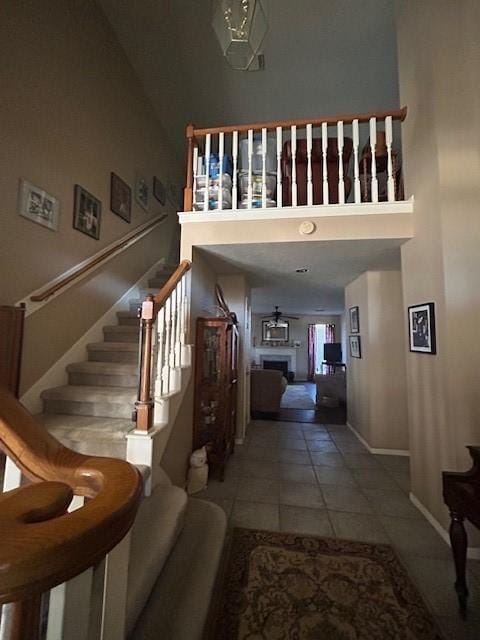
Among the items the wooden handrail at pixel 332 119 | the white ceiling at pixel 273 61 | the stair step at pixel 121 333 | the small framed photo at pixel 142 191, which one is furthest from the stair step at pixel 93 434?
the white ceiling at pixel 273 61

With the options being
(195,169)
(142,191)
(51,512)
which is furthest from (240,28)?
(142,191)

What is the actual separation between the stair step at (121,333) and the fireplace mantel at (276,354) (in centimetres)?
745

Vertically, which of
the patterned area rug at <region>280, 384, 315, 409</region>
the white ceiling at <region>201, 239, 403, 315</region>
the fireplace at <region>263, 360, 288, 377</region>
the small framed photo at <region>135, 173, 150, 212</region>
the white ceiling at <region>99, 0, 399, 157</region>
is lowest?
the patterned area rug at <region>280, 384, 315, 409</region>

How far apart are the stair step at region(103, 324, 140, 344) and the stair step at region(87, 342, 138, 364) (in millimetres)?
187

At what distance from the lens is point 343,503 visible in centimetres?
235

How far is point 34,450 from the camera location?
1.75ft

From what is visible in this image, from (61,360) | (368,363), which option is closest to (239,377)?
(368,363)

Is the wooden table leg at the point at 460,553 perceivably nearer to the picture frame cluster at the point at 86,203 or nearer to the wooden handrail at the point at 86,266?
the wooden handrail at the point at 86,266

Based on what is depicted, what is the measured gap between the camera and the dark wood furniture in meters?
1.39

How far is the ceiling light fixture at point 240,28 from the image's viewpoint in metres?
1.68

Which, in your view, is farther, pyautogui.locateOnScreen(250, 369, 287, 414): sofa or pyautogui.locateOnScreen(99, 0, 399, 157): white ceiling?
pyautogui.locateOnScreen(250, 369, 287, 414): sofa

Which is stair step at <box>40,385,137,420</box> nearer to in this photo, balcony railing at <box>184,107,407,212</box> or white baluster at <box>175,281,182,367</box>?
white baluster at <box>175,281,182,367</box>

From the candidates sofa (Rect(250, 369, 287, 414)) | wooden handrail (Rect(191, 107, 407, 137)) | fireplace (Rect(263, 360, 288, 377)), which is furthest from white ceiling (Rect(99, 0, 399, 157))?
fireplace (Rect(263, 360, 288, 377))

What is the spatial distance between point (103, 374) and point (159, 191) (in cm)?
327
